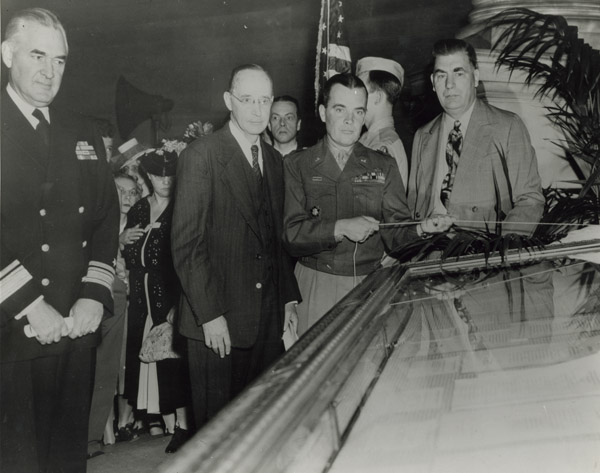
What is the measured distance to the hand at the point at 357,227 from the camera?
2.05 m

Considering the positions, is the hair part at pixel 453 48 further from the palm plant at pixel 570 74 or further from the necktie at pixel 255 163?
the necktie at pixel 255 163

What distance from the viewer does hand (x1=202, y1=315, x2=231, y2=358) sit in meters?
2.04

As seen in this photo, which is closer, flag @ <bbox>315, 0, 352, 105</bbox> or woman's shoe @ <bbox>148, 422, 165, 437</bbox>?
woman's shoe @ <bbox>148, 422, 165, 437</bbox>

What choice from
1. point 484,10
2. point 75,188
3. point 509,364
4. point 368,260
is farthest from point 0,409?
point 484,10

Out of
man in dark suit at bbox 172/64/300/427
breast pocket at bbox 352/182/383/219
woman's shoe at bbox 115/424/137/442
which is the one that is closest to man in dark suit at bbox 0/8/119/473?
man in dark suit at bbox 172/64/300/427

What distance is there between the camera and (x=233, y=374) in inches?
84.7

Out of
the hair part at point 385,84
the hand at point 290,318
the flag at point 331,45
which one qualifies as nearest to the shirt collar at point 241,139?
the hand at point 290,318

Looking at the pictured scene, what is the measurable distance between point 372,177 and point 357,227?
0.29 metres

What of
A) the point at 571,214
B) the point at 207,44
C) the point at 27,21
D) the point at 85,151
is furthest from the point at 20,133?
the point at 207,44

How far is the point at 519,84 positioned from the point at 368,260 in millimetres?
1416

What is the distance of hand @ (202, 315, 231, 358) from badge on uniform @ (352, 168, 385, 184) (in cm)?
69

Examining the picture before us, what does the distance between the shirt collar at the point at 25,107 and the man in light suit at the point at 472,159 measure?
1.42 m

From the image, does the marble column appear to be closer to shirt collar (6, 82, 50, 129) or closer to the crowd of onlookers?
the crowd of onlookers

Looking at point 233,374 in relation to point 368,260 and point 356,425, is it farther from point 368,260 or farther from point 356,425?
point 356,425
